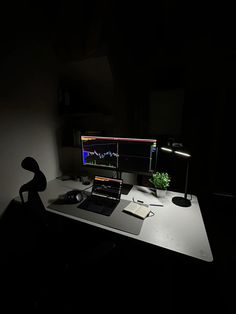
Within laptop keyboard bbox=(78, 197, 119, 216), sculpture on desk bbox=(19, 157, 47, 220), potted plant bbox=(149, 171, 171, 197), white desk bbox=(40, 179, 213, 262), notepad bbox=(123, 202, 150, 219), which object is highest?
sculpture on desk bbox=(19, 157, 47, 220)

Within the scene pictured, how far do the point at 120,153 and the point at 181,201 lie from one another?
666mm

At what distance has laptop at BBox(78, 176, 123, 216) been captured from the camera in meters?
1.09

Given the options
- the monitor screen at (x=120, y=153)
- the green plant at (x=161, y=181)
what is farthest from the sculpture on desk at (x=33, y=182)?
the green plant at (x=161, y=181)

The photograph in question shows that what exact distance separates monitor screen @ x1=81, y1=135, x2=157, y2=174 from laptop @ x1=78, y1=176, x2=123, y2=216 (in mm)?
225

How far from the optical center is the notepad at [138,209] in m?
0.99

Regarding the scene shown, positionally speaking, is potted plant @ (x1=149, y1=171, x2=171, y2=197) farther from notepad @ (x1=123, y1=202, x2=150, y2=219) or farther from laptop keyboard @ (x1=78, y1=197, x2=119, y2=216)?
laptop keyboard @ (x1=78, y1=197, x2=119, y2=216)

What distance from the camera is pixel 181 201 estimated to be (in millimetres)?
1190

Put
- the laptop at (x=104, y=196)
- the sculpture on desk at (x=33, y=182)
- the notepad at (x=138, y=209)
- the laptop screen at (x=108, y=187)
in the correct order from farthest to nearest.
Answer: the laptop screen at (x=108, y=187) → the laptop at (x=104, y=196) → the notepad at (x=138, y=209) → the sculpture on desk at (x=33, y=182)

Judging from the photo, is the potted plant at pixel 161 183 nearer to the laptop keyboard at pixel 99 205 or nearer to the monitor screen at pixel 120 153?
the monitor screen at pixel 120 153

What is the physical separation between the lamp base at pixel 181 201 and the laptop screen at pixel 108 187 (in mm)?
466

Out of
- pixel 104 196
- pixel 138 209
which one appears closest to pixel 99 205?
pixel 104 196

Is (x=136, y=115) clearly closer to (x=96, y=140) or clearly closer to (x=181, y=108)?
(x=181, y=108)

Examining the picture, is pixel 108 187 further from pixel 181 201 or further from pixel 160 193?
pixel 181 201

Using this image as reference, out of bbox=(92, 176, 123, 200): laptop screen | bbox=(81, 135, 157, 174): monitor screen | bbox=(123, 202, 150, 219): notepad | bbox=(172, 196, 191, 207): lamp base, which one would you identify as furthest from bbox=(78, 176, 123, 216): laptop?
bbox=(172, 196, 191, 207): lamp base
